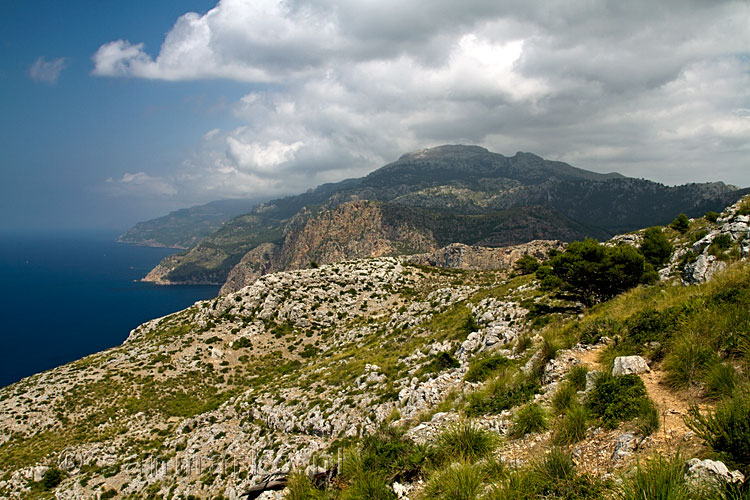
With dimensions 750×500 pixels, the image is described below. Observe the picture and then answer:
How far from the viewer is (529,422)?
24.0 ft

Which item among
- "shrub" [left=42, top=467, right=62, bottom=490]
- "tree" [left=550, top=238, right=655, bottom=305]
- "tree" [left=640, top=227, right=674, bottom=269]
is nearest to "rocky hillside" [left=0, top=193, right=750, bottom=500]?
"shrub" [left=42, top=467, right=62, bottom=490]

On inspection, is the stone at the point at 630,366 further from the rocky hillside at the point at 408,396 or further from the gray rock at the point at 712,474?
the gray rock at the point at 712,474

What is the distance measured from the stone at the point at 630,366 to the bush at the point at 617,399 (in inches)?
17.0

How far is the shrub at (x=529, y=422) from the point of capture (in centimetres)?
720

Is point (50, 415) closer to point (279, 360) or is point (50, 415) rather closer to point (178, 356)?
point (178, 356)

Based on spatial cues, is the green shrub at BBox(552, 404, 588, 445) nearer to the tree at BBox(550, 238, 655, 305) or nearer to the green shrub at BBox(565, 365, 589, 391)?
the green shrub at BBox(565, 365, 589, 391)

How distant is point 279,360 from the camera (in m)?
40.2

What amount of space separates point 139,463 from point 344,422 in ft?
55.3

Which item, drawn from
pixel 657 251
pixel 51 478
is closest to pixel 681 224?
pixel 657 251

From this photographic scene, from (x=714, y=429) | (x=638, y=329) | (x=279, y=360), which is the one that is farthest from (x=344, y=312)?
(x=714, y=429)

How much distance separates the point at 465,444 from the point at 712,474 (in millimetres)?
4297

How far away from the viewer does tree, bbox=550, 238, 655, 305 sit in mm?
21297

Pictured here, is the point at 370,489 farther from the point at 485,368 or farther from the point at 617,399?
the point at 485,368

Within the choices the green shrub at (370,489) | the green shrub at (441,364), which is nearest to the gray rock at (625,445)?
the green shrub at (370,489)
